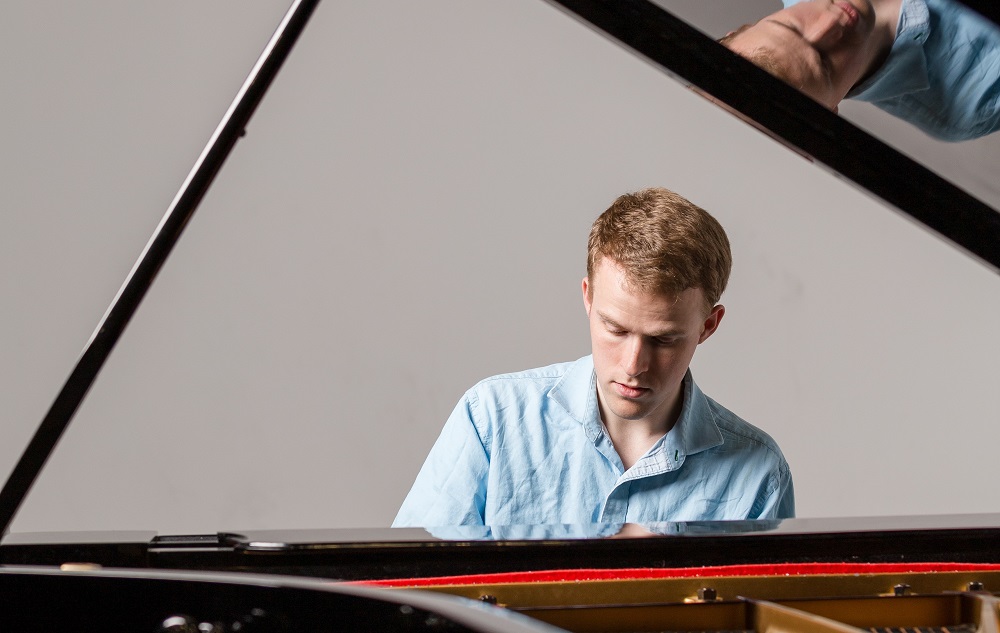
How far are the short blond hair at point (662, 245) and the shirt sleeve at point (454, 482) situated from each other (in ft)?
1.32

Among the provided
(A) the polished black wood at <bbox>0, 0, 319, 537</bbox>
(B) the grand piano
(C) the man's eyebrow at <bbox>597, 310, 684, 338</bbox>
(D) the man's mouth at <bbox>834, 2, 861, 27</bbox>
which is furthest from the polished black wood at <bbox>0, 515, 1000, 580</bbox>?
(D) the man's mouth at <bbox>834, 2, 861, 27</bbox>

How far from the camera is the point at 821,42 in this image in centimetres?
146

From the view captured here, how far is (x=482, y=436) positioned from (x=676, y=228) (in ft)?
A: 1.86

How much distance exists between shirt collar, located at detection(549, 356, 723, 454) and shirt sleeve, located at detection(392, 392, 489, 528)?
0.19m

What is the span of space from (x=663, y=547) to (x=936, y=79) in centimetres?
76

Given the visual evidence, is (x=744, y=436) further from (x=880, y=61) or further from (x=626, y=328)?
(x=880, y=61)

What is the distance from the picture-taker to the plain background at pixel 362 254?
3461 millimetres

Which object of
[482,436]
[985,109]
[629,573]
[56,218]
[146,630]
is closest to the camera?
[146,630]

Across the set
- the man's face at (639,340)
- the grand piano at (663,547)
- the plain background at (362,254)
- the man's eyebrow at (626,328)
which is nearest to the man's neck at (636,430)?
the man's face at (639,340)

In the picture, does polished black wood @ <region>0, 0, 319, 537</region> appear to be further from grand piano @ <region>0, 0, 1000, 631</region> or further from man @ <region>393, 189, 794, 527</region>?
man @ <region>393, 189, 794, 527</region>

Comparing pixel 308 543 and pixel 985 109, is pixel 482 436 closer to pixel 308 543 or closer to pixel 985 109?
pixel 308 543

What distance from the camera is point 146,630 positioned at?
2.79ft

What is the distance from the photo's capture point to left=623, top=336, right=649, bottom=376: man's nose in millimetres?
1800

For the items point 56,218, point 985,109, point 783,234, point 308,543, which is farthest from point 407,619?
point 783,234
